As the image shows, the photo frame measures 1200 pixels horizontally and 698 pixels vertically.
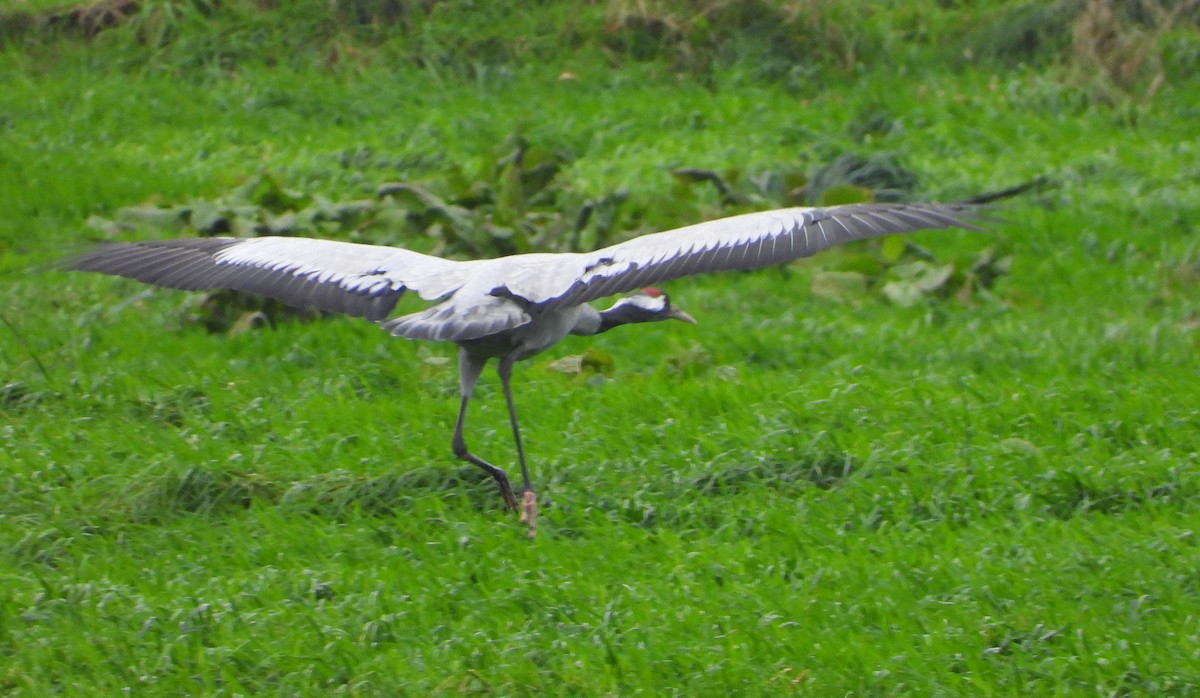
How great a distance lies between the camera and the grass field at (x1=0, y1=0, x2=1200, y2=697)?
4.61 metres

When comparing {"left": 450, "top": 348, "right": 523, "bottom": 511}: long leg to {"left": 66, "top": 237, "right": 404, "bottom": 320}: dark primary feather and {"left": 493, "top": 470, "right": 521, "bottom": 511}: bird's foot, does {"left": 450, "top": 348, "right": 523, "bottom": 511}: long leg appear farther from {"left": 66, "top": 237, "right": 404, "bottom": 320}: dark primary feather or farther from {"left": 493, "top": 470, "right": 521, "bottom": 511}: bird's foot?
{"left": 66, "top": 237, "right": 404, "bottom": 320}: dark primary feather

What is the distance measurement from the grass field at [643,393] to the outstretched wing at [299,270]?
537 mm

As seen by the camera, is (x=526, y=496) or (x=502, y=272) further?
(x=502, y=272)

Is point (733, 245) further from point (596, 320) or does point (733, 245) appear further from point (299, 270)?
point (299, 270)

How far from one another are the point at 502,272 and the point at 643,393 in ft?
3.88

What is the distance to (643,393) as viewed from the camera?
6.75m

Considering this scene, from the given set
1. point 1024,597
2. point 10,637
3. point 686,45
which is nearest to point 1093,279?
point 1024,597

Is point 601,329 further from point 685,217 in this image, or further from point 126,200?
point 126,200

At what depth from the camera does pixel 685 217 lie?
9.03 metres

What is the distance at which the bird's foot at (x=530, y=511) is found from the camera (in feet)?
17.8

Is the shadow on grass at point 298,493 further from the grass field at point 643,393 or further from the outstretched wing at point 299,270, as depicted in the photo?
the outstretched wing at point 299,270

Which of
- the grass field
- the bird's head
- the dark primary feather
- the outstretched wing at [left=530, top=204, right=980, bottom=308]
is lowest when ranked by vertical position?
the grass field

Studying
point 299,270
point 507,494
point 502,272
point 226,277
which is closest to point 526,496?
point 507,494

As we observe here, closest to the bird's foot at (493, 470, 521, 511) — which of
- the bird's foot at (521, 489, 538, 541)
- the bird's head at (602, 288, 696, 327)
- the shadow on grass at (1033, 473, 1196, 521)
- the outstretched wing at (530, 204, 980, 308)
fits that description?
the bird's foot at (521, 489, 538, 541)
